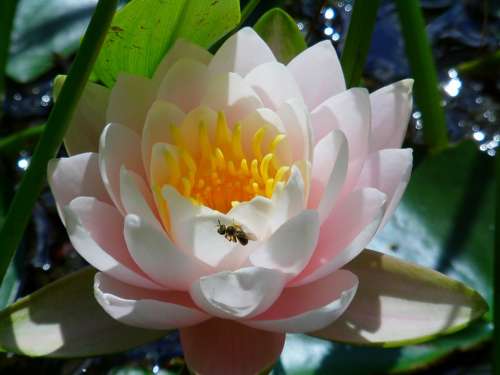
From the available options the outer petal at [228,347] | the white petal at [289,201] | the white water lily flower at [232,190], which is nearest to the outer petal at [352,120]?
the white water lily flower at [232,190]

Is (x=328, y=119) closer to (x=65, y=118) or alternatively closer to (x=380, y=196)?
(x=380, y=196)

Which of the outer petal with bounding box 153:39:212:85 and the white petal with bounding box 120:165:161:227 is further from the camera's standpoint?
the outer petal with bounding box 153:39:212:85

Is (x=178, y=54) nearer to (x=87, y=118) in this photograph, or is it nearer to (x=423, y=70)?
(x=87, y=118)

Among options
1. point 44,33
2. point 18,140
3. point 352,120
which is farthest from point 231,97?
point 44,33

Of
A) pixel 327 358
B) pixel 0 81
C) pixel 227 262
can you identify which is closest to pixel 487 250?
pixel 327 358

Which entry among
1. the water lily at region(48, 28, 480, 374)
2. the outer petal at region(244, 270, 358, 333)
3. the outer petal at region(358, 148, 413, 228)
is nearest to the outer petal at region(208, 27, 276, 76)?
the water lily at region(48, 28, 480, 374)

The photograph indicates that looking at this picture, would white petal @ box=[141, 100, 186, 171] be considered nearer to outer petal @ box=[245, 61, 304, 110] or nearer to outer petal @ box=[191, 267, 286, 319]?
outer petal @ box=[245, 61, 304, 110]

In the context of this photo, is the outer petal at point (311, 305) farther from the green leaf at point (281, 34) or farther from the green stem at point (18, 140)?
the green stem at point (18, 140)
